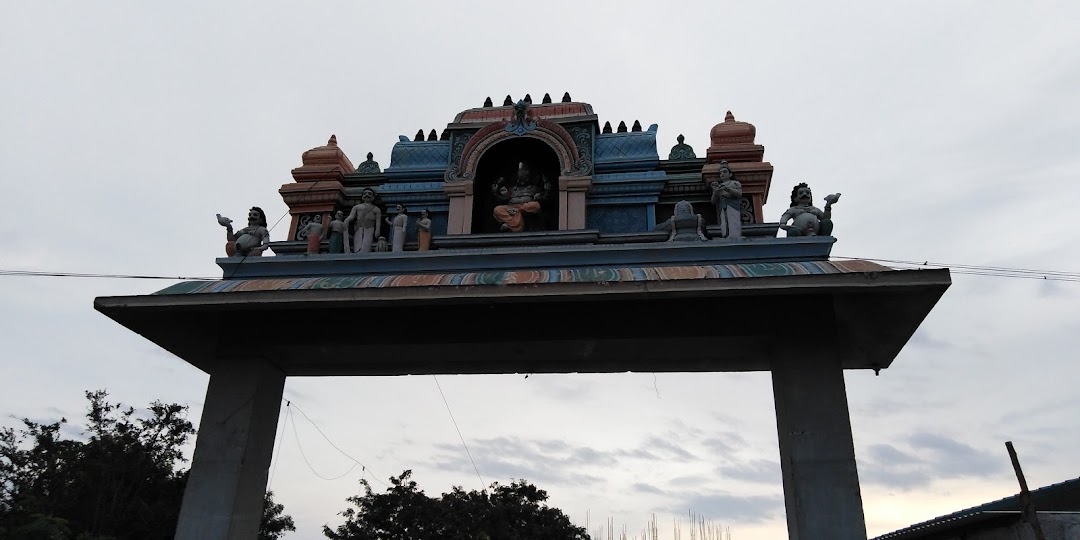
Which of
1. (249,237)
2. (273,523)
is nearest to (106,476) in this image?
(273,523)

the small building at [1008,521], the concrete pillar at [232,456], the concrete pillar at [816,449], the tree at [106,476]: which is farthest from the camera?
the tree at [106,476]

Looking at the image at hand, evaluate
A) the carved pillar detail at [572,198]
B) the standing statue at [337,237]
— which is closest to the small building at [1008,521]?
the carved pillar detail at [572,198]

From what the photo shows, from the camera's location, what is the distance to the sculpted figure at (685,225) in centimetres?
935

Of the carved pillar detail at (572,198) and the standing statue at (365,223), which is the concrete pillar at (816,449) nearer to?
the carved pillar detail at (572,198)

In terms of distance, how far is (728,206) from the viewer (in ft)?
31.5

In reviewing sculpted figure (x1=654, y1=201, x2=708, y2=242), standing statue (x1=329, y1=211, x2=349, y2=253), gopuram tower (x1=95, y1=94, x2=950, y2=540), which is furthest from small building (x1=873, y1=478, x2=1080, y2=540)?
standing statue (x1=329, y1=211, x2=349, y2=253)

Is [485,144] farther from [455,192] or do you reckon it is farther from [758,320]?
[758,320]

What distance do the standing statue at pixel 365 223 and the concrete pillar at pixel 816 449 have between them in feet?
18.9

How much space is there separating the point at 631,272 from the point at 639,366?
2156mm

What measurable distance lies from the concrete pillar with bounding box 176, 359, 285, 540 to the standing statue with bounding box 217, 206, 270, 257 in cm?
180

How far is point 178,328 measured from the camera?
9.10 meters

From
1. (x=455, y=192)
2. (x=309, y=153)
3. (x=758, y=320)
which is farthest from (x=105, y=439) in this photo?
(x=758, y=320)

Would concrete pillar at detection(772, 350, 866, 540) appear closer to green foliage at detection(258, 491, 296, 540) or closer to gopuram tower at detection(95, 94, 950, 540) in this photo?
gopuram tower at detection(95, 94, 950, 540)

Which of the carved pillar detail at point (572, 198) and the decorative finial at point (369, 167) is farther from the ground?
the decorative finial at point (369, 167)
